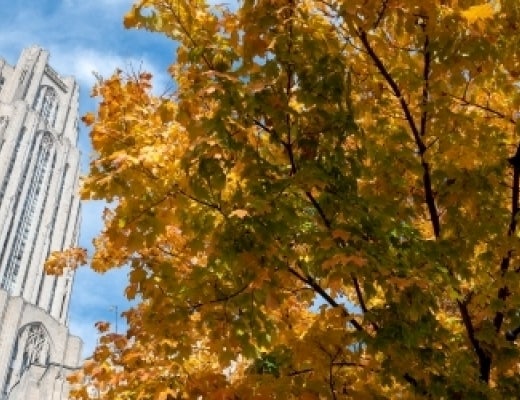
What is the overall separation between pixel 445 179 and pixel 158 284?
2.48 m

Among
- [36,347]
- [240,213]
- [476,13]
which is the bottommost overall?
[240,213]

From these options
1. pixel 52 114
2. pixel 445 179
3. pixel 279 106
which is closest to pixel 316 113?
pixel 279 106

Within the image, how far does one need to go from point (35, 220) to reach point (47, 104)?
20165 millimetres

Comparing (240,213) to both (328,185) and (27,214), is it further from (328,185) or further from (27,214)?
(27,214)

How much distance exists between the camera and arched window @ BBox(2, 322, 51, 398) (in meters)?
52.8

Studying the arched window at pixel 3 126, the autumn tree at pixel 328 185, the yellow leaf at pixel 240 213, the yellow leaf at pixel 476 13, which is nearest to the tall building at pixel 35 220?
the arched window at pixel 3 126

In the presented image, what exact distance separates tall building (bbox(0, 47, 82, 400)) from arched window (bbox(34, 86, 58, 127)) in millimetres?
135

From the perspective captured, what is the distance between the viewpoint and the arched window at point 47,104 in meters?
75.2

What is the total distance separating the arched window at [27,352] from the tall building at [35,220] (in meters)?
0.10

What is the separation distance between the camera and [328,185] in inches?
146

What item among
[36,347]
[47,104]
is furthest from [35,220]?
[47,104]

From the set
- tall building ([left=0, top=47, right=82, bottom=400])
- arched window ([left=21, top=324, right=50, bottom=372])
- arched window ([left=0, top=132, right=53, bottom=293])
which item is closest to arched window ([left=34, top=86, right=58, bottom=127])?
tall building ([left=0, top=47, right=82, bottom=400])

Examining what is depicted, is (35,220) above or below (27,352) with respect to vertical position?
above

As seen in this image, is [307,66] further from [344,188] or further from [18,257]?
[18,257]
